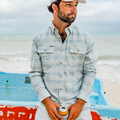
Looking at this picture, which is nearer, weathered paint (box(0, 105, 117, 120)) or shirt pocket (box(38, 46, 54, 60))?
shirt pocket (box(38, 46, 54, 60))

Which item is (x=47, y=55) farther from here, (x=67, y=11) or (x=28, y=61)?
(x=28, y=61)

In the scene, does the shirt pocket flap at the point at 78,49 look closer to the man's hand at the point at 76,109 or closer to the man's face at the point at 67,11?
the man's face at the point at 67,11

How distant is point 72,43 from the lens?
1.54m

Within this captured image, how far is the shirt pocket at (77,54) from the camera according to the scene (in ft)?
4.95

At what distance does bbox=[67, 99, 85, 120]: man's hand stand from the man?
1 cm

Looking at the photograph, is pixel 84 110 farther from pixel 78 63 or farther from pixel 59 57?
pixel 59 57

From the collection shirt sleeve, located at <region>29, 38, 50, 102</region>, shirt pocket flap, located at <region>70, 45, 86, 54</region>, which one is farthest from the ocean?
shirt sleeve, located at <region>29, 38, 50, 102</region>

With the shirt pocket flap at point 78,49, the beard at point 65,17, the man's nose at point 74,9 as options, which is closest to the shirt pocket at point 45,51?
the shirt pocket flap at point 78,49

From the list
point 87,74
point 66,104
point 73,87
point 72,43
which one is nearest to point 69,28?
point 72,43

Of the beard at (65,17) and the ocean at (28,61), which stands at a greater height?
the beard at (65,17)

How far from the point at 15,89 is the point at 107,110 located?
2530mm

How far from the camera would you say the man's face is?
1411 mm

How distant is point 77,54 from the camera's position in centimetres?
152

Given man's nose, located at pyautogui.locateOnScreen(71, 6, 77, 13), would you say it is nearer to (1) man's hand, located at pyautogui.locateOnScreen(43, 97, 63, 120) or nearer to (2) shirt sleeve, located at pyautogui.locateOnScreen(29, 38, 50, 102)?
(2) shirt sleeve, located at pyautogui.locateOnScreen(29, 38, 50, 102)
